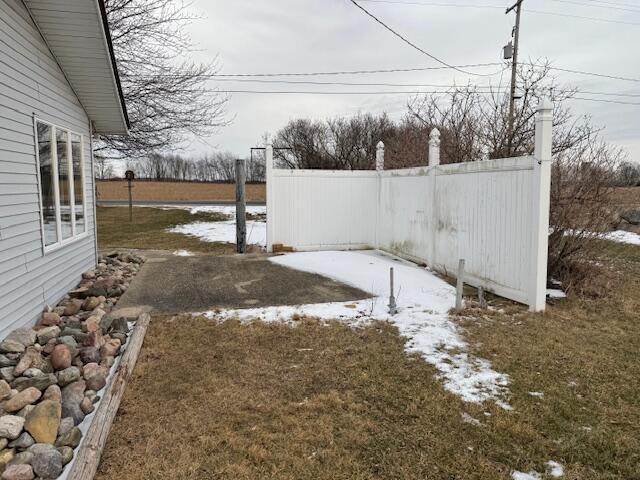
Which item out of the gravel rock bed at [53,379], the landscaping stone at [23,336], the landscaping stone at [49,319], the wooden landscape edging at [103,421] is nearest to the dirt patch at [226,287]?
the gravel rock bed at [53,379]

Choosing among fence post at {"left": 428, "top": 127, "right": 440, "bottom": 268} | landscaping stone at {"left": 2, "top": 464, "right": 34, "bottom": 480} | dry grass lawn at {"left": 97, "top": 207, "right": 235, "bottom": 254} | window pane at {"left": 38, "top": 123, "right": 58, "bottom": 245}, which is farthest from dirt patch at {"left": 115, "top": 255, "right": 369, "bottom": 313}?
dry grass lawn at {"left": 97, "top": 207, "right": 235, "bottom": 254}

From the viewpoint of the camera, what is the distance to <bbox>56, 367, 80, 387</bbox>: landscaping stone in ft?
10.6

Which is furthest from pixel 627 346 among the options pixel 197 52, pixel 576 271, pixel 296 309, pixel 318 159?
pixel 318 159

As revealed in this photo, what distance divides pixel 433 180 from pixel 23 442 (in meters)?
6.27

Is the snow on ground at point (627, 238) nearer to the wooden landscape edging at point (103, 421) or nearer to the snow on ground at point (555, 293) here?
the snow on ground at point (555, 293)

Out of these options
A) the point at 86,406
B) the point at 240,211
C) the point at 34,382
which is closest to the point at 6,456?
the point at 86,406

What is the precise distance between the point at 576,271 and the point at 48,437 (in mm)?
6604

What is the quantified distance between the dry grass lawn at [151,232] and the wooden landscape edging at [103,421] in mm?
7053

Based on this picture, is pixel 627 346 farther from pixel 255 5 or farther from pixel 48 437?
pixel 255 5

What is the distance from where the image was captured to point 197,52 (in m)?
12.9

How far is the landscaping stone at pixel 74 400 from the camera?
9.36 feet

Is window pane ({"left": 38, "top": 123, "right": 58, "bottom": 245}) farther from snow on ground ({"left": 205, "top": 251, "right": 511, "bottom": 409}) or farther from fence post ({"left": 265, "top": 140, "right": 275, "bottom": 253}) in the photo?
fence post ({"left": 265, "top": 140, "right": 275, "bottom": 253})

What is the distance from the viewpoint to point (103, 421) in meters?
2.72

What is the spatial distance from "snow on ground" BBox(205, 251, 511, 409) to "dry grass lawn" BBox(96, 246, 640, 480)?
0.15 m
